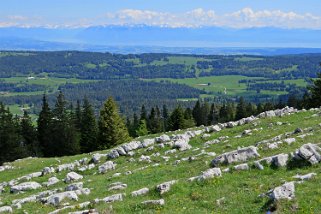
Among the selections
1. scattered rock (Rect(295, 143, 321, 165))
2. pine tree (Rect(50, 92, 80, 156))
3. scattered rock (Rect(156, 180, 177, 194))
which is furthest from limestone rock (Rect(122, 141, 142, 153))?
pine tree (Rect(50, 92, 80, 156))

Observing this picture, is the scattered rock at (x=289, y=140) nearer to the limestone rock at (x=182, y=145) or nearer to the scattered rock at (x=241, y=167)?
the scattered rock at (x=241, y=167)

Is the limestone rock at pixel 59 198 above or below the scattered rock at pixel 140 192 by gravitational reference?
below

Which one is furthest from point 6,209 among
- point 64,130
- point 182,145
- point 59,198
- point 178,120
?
point 178,120

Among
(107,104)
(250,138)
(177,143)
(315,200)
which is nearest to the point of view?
(315,200)

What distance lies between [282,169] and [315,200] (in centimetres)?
445

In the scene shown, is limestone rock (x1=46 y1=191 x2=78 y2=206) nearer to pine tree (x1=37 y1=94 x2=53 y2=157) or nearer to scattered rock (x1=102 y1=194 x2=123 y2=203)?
scattered rock (x1=102 y1=194 x2=123 y2=203)

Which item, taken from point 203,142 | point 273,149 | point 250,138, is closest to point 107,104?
point 203,142

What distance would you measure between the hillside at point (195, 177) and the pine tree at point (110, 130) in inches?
1046

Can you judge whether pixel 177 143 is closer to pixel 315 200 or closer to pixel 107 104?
pixel 315 200

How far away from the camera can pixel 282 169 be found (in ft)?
70.4

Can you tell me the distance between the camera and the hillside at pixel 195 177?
18500 mm

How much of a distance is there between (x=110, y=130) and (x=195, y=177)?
142 ft

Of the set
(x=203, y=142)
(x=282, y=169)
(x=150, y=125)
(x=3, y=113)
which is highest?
(x=282, y=169)

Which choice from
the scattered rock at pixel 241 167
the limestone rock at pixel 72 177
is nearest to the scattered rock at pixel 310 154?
the scattered rock at pixel 241 167
